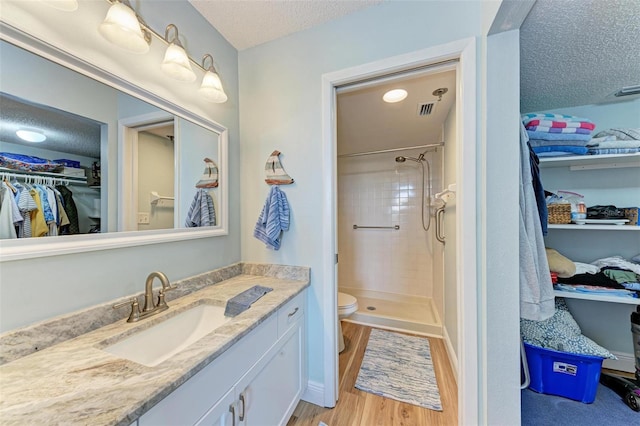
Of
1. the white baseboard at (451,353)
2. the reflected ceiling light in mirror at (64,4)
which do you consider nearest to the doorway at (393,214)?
the white baseboard at (451,353)

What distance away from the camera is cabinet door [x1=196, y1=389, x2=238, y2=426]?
2.36 feet

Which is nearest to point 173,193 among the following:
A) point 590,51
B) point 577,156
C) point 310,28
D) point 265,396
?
point 265,396

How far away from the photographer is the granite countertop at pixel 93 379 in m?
0.48

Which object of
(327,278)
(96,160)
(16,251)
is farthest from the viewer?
(327,278)

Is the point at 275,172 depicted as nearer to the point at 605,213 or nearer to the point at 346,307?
the point at 346,307

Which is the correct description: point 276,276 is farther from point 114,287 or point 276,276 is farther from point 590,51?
point 590,51

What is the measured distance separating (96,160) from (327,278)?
Result: 1.26 meters

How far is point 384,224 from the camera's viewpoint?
346 centimetres

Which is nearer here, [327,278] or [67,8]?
[67,8]

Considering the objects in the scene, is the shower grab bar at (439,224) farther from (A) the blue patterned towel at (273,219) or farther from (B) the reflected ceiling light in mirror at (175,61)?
(B) the reflected ceiling light in mirror at (175,61)

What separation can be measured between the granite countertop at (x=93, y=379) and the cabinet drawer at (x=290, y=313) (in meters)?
0.28

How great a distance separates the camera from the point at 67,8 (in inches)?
30.1

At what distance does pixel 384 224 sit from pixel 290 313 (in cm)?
254

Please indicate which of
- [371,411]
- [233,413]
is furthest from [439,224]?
[233,413]
